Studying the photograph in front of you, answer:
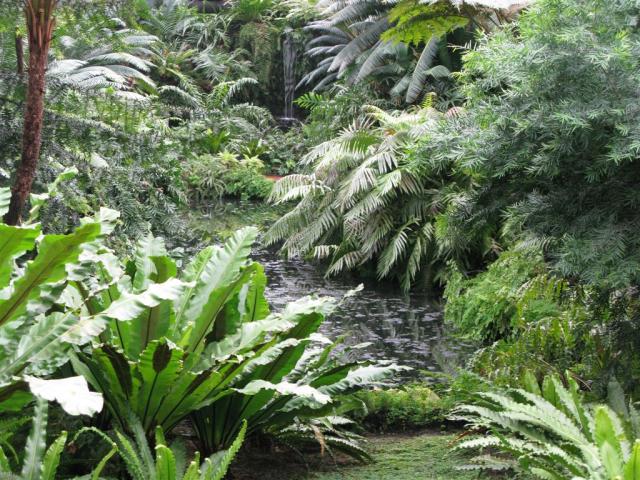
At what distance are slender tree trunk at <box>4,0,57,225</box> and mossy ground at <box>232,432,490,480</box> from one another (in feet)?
6.34

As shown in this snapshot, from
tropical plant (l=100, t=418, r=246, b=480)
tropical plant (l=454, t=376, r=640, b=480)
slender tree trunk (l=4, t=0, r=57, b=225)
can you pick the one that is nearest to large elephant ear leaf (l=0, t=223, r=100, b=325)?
tropical plant (l=100, t=418, r=246, b=480)

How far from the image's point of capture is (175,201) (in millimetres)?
7293

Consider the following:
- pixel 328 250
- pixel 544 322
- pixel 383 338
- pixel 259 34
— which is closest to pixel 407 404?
pixel 544 322

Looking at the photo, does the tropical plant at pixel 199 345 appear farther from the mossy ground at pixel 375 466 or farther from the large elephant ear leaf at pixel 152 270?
the mossy ground at pixel 375 466

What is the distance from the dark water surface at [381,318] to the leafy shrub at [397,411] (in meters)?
1.54

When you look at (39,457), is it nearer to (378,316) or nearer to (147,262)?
(147,262)

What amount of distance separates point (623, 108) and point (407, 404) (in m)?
2.10

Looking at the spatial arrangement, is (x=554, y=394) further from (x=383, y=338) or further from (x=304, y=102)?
(x=304, y=102)

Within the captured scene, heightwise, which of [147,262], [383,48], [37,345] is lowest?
[37,345]

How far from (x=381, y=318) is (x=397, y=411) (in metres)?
3.75

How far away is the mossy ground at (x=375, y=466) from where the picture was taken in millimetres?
3455

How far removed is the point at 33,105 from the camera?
4.29m

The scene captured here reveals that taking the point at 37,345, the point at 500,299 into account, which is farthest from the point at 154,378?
the point at 500,299

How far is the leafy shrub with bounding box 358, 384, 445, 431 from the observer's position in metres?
4.41
